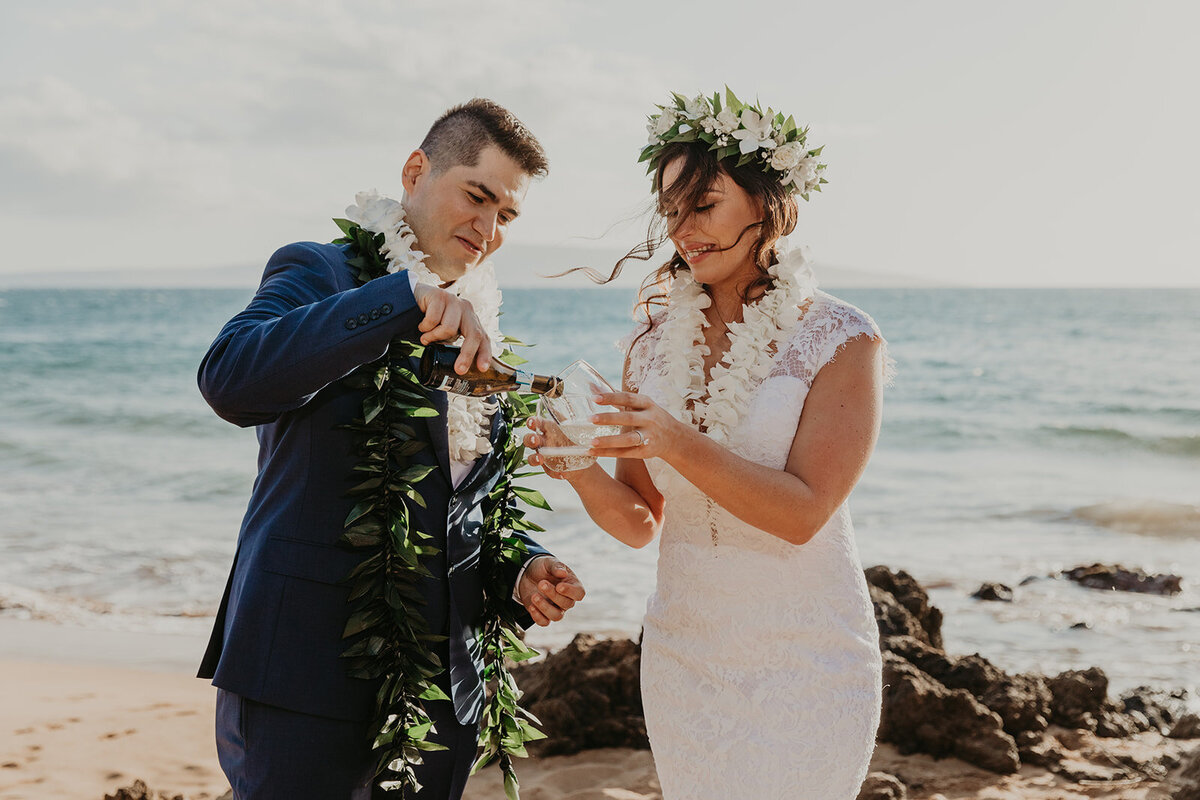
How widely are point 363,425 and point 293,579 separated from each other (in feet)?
1.22

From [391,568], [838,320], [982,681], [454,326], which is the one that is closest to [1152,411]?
[982,681]

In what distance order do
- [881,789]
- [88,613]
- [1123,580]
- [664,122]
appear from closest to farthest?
1. [664,122]
2. [881,789]
3. [88,613]
4. [1123,580]

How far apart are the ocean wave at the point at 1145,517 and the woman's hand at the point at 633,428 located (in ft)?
34.9

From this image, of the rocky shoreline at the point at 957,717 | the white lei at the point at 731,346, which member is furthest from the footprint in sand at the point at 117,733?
the white lei at the point at 731,346

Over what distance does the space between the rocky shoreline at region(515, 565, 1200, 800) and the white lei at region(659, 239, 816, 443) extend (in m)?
2.49

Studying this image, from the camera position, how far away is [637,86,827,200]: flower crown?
288cm

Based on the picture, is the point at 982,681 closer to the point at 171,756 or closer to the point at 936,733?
the point at 936,733

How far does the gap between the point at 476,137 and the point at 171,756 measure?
3.89m

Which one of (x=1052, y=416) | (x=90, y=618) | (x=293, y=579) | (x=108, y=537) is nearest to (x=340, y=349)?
(x=293, y=579)

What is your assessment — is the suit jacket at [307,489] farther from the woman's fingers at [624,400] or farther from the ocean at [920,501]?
the ocean at [920,501]

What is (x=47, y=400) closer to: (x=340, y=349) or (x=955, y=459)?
(x=955, y=459)

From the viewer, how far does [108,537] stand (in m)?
9.78

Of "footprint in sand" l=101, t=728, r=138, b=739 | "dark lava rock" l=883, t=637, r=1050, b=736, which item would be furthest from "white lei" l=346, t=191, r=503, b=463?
"footprint in sand" l=101, t=728, r=138, b=739

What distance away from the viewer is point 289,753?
2303 mm
